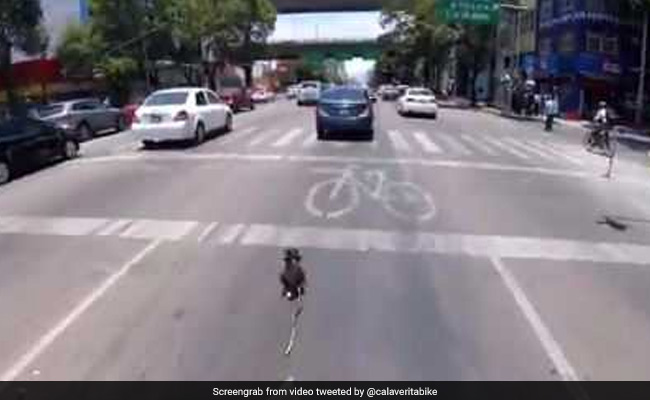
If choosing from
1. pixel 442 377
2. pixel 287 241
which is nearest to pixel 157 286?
pixel 287 241

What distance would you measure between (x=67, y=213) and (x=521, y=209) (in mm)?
7390

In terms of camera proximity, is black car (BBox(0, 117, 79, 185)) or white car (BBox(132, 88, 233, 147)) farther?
white car (BBox(132, 88, 233, 147))

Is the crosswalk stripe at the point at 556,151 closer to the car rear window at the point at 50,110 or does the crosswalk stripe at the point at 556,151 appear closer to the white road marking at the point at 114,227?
the white road marking at the point at 114,227

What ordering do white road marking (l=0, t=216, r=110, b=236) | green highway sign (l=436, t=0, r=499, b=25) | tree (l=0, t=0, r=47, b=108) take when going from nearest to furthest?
1. white road marking (l=0, t=216, r=110, b=236)
2. tree (l=0, t=0, r=47, b=108)
3. green highway sign (l=436, t=0, r=499, b=25)

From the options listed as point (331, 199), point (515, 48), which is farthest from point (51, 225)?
point (515, 48)

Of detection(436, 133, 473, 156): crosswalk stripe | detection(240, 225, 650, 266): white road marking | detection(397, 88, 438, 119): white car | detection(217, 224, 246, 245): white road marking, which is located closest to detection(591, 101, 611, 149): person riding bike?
detection(436, 133, 473, 156): crosswalk stripe

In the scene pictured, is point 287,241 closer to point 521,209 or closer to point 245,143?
point 521,209

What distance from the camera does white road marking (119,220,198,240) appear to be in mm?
14664

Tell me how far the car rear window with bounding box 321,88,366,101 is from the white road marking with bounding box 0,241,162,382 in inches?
743

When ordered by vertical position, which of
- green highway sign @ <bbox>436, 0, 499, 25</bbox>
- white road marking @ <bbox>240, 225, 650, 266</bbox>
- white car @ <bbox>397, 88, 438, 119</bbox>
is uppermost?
green highway sign @ <bbox>436, 0, 499, 25</bbox>

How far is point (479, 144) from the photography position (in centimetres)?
3275

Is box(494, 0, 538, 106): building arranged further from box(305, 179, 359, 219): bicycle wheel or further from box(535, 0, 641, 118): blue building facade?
box(305, 179, 359, 219): bicycle wheel

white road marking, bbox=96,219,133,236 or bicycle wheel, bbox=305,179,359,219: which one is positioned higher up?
white road marking, bbox=96,219,133,236

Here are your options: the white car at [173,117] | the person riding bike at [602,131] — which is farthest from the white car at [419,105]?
the white car at [173,117]
